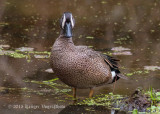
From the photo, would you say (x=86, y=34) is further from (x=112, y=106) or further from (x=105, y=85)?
(x=112, y=106)

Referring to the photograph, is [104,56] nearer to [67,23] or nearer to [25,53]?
[67,23]

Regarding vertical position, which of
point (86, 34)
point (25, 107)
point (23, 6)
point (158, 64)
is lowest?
point (25, 107)

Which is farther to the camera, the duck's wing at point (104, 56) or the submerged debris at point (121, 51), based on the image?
the submerged debris at point (121, 51)

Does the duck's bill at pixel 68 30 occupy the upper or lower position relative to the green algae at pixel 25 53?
upper

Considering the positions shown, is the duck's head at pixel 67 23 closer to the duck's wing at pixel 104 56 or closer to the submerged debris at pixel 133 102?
the duck's wing at pixel 104 56

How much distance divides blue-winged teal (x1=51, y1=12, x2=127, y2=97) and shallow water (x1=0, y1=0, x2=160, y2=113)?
267mm

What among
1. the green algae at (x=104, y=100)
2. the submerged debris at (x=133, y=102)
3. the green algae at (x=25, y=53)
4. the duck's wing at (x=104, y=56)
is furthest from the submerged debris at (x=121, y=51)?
the submerged debris at (x=133, y=102)

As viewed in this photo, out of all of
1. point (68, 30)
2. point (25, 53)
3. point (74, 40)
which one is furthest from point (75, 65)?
point (74, 40)

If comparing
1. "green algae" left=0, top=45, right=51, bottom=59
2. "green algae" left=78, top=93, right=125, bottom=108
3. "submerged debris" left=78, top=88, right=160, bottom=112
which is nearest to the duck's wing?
"green algae" left=78, top=93, right=125, bottom=108

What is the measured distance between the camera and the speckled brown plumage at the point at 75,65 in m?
4.80

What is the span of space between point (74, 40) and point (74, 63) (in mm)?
2986

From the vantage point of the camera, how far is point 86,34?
8211 mm

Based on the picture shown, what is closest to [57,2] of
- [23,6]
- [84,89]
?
[23,6]

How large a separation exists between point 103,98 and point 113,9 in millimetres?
5385
